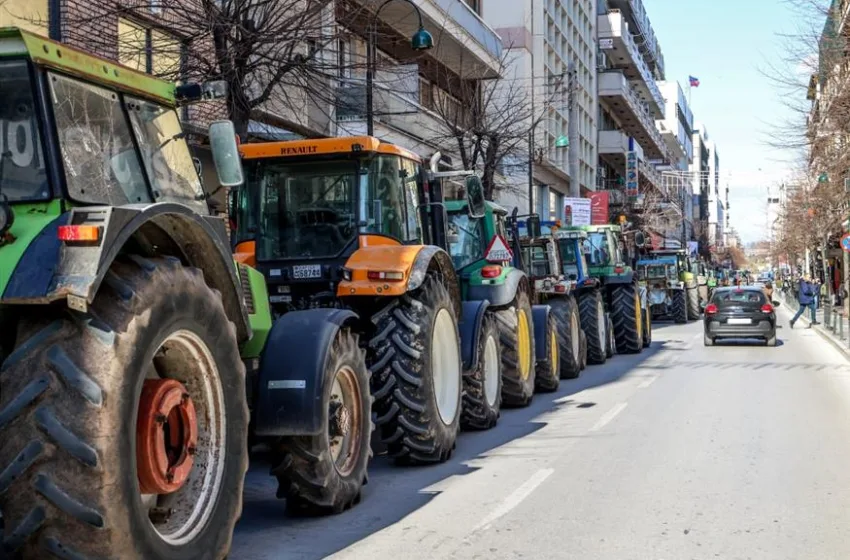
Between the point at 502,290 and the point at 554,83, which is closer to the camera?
the point at 502,290

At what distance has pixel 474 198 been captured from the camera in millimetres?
10133

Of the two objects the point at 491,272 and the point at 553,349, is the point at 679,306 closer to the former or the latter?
the point at 553,349

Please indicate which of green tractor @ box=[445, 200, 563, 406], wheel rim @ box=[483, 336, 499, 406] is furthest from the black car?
wheel rim @ box=[483, 336, 499, 406]

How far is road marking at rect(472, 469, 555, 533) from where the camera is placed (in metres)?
6.83

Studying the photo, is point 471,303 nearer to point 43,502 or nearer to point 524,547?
point 524,547

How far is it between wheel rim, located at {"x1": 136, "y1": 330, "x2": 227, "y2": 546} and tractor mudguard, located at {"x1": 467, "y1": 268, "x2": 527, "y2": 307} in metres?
7.48

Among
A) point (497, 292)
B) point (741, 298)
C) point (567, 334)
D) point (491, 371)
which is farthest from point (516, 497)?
point (741, 298)

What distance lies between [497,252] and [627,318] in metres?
10.4

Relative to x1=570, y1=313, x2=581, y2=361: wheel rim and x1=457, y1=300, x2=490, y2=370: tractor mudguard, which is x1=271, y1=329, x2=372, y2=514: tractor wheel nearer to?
x1=457, y1=300, x2=490, y2=370: tractor mudguard

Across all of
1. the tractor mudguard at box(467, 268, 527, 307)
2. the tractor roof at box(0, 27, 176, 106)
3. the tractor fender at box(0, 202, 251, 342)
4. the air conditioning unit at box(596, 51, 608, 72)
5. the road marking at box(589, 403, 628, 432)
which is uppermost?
the air conditioning unit at box(596, 51, 608, 72)

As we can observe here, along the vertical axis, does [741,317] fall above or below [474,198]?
below

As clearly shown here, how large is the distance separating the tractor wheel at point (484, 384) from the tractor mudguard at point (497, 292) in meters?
0.54

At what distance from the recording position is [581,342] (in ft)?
60.8

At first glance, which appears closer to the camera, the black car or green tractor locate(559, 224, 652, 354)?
green tractor locate(559, 224, 652, 354)
